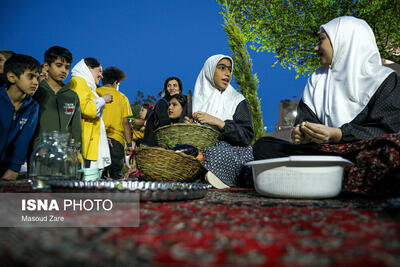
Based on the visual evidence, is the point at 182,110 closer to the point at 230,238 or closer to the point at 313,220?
the point at 313,220

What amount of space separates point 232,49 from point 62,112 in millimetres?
6535

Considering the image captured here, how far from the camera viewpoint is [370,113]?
2.02m

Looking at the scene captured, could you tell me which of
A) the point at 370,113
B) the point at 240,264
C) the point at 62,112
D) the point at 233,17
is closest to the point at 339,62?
the point at 370,113

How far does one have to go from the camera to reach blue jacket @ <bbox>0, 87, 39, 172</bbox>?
251 cm

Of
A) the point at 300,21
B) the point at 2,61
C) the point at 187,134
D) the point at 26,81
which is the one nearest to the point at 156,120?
the point at 187,134

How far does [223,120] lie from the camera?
120 inches

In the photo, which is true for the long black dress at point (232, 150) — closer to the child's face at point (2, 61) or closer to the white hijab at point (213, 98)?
the white hijab at point (213, 98)

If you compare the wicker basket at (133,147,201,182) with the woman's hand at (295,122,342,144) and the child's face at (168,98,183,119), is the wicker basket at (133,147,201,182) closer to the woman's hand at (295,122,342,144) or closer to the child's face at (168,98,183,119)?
the woman's hand at (295,122,342,144)

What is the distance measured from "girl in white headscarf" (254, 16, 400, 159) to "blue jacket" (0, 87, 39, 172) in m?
1.98

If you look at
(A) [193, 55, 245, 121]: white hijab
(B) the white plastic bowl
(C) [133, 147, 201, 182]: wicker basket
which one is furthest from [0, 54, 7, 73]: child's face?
(B) the white plastic bowl

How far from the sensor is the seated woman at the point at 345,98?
193 centimetres

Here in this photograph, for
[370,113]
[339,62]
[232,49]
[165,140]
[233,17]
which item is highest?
[233,17]

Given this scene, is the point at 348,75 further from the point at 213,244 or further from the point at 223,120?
the point at 213,244

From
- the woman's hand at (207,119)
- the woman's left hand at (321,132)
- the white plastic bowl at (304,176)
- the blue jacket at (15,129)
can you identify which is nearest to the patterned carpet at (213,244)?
the white plastic bowl at (304,176)
